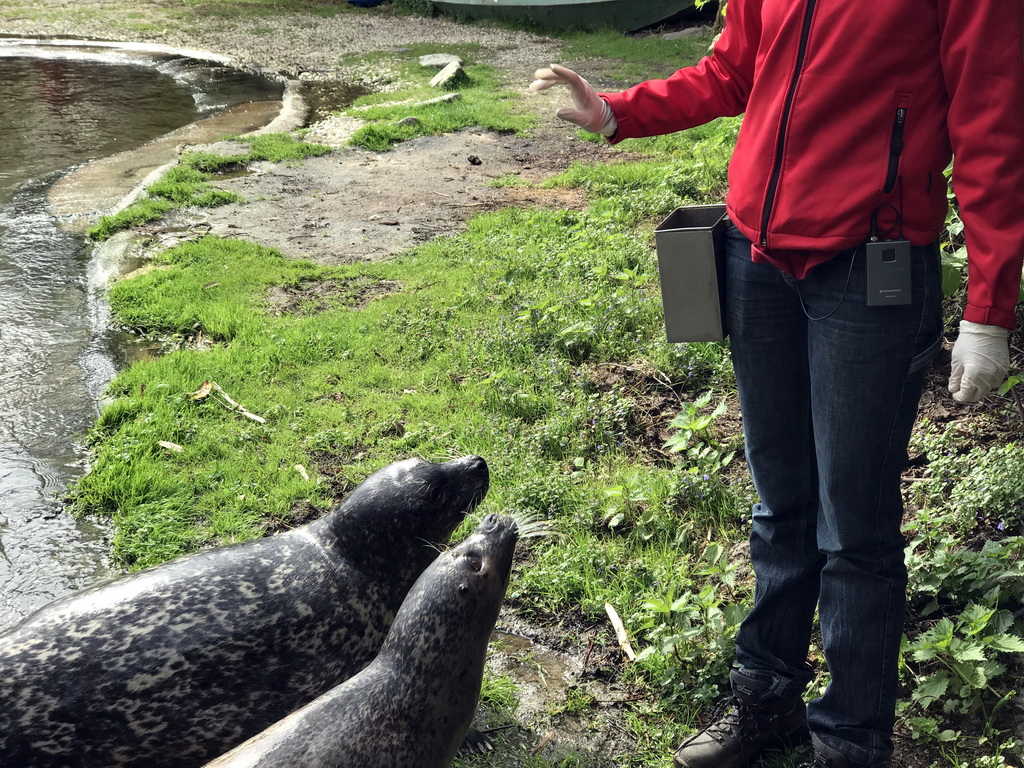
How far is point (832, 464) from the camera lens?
2.36 metres

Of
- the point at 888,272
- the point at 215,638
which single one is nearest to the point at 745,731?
the point at 888,272

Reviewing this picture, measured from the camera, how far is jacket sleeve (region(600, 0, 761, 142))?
107 inches

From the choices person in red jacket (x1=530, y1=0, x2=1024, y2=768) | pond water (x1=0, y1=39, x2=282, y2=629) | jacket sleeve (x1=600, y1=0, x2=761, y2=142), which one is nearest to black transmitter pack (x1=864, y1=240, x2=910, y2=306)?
person in red jacket (x1=530, y1=0, x2=1024, y2=768)

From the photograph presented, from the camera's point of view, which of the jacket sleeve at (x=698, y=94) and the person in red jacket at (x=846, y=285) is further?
the jacket sleeve at (x=698, y=94)

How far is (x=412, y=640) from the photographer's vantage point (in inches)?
101

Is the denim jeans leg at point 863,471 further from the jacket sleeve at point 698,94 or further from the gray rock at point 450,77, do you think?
the gray rock at point 450,77

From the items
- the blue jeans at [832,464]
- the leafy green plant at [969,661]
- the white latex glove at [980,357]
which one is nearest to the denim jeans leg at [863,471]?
the blue jeans at [832,464]

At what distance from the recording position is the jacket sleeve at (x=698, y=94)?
8.91 feet

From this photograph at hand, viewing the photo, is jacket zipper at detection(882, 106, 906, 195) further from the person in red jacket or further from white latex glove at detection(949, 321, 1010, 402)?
white latex glove at detection(949, 321, 1010, 402)

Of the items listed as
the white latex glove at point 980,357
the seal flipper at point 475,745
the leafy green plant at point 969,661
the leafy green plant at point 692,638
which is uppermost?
the white latex glove at point 980,357

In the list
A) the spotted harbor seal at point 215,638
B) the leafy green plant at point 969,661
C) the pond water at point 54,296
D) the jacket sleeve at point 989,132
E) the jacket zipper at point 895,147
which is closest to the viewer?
the jacket sleeve at point 989,132

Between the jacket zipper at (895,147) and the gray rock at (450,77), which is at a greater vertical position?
the jacket zipper at (895,147)

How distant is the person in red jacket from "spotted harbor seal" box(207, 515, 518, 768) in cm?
78

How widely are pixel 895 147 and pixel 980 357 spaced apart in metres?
0.53
